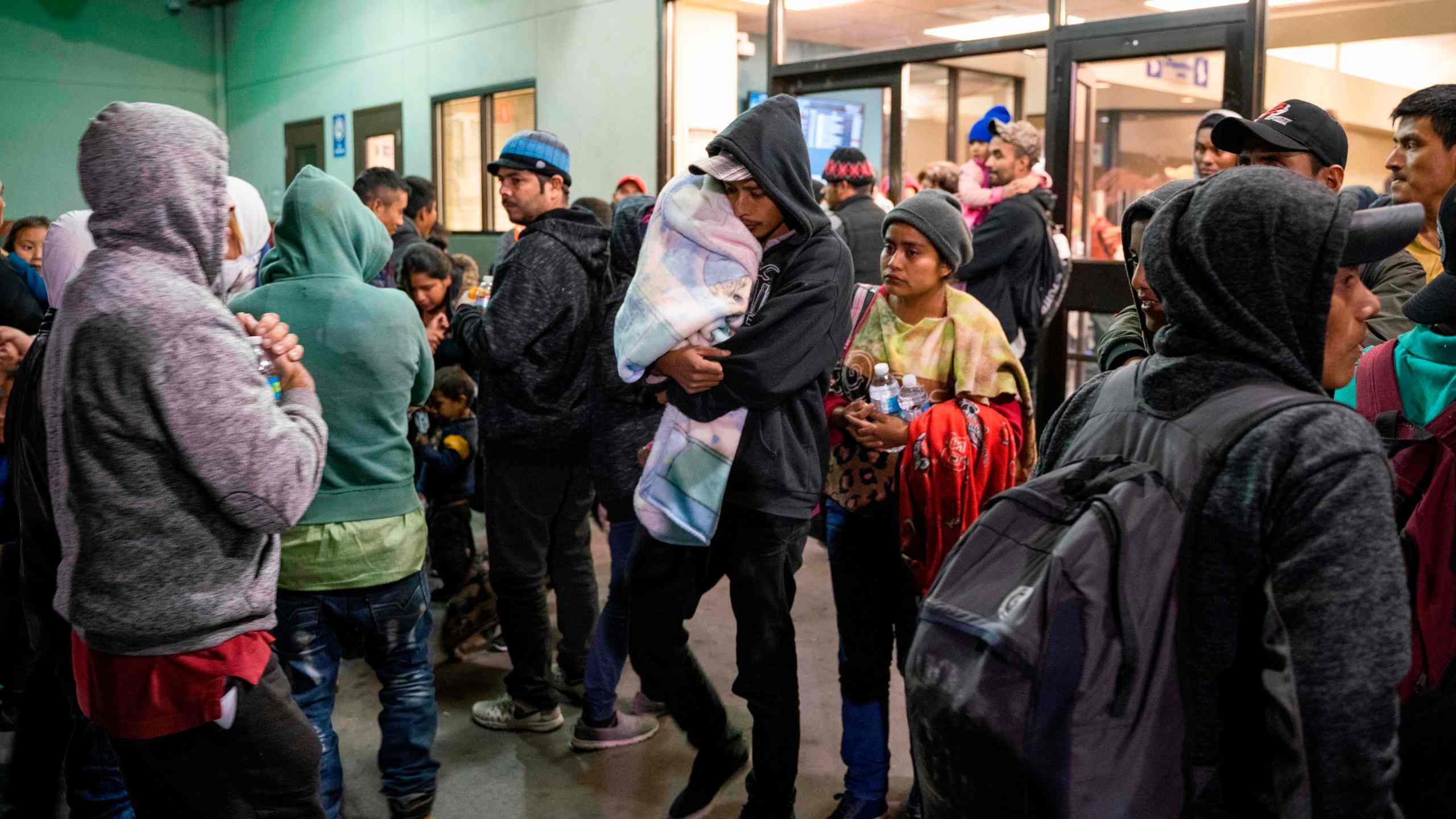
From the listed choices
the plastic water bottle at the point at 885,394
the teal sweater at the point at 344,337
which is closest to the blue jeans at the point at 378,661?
the teal sweater at the point at 344,337

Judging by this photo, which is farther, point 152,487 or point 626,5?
point 626,5

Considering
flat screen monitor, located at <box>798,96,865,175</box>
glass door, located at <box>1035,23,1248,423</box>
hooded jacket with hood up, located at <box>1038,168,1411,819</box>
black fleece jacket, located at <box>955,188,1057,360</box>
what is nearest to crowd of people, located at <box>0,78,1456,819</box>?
hooded jacket with hood up, located at <box>1038,168,1411,819</box>

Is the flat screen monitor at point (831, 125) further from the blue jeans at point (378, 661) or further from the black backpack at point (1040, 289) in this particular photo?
the blue jeans at point (378, 661)

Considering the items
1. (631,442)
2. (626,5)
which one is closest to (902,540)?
(631,442)

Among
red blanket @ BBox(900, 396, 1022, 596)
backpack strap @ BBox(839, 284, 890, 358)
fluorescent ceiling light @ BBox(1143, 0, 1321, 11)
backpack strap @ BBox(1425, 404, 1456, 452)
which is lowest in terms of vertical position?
red blanket @ BBox(900, 396, 1022, 596)

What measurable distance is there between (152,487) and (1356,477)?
6.34ft

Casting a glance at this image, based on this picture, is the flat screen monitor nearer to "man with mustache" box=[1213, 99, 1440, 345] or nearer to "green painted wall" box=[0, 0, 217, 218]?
"man with mustache" box=[1213, 99, 1440, 345]

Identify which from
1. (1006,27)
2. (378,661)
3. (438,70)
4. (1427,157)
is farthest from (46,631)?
(438,70)

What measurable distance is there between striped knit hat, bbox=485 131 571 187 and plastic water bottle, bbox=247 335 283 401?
1803 mm

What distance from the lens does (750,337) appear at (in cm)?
284

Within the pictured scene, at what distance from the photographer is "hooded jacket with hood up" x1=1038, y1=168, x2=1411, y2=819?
141 cm

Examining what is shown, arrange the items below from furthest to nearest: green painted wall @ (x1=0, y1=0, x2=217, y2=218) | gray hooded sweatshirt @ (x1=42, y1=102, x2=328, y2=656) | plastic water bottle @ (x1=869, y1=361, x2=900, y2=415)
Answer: green painted wall @ (x1=0, y1=0, x2=217, y2=218), plastic water bottle @ (x1=869, y1=361, x2=900, y2=415), gray hooded sweatshirt @ (x1=42, y1=102, x2=328, y2=656)

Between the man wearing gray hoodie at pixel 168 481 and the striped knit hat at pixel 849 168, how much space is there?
14.5 feet

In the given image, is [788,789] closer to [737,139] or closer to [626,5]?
[737,139]
